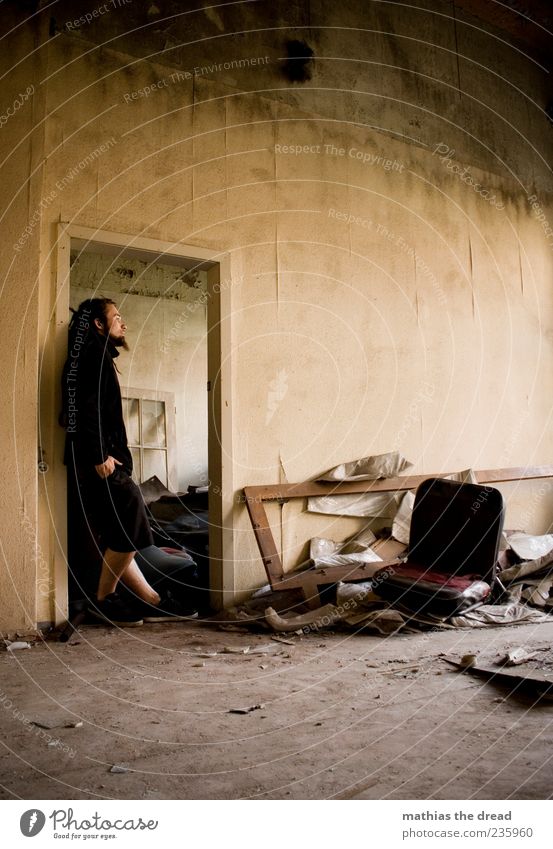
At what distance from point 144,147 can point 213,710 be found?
11.6 ft

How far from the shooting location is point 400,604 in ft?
13.8

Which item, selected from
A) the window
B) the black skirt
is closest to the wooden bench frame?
the black skirt

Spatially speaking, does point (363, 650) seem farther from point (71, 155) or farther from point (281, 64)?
point (281, 64)

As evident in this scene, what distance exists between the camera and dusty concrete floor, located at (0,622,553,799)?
6.71ft

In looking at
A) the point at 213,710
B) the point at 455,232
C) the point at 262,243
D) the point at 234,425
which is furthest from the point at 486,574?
the point at 455,232

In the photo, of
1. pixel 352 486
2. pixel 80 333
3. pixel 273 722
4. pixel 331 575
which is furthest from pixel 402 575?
pixel 80 333

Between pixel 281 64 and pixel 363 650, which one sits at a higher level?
pixel 281 64

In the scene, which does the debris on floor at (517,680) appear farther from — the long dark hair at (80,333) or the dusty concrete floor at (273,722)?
the long dark hair at (80,333)

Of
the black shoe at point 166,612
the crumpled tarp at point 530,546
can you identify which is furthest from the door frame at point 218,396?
the crumpled tarp at point 530,546

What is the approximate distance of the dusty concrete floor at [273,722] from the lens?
2.04 meters

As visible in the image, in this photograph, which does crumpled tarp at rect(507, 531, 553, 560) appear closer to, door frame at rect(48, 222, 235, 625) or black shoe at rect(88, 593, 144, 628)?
door frame at rect(48, 222, 235, 625)

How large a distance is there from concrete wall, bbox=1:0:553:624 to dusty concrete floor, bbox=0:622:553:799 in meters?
1.40
